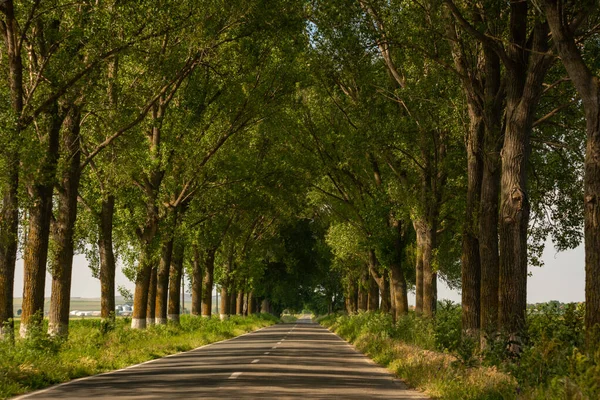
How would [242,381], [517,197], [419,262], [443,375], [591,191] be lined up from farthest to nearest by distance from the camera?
[419,262]
[517,197]
[242,381]
[443,375]
[591,191]

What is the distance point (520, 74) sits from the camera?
18.4 meters

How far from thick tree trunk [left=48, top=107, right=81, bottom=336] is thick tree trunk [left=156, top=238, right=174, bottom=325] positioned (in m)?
13.1

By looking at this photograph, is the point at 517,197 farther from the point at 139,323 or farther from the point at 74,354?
the point at 139,323

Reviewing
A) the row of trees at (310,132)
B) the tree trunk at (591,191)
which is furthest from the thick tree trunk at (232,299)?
the tree trunk at (591,191)

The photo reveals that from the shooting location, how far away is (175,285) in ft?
148

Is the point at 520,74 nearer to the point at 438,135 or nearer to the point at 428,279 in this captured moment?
the point at 438,135

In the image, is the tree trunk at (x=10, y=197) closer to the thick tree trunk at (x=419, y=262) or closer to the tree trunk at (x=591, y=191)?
the tree trunk at (x=591, y=191)

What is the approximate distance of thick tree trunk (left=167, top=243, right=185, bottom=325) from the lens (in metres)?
43.9

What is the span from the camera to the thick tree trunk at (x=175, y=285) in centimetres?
4394

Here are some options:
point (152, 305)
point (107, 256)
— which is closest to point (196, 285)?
point (152, 305)

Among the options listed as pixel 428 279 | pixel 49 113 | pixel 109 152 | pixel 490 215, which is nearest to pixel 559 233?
pixel 428 279

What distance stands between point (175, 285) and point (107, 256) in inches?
431

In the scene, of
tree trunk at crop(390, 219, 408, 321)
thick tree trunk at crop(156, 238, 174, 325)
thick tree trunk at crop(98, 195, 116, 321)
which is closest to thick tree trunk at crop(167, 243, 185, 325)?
thick tree trunk at crop(156, 238, 174, 325)

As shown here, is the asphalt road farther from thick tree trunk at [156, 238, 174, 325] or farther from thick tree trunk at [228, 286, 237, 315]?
thick tree trunk at [228, 286, 237, 315]
